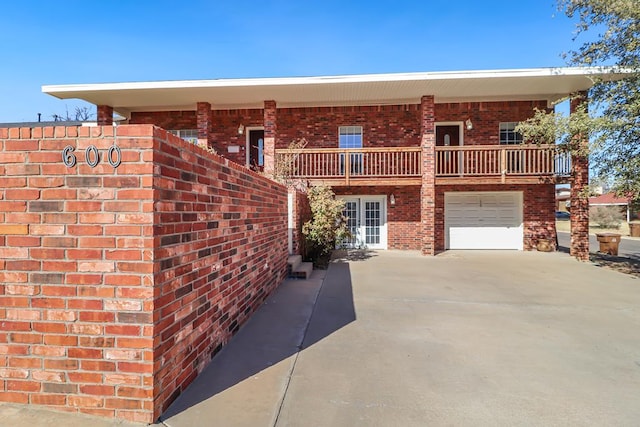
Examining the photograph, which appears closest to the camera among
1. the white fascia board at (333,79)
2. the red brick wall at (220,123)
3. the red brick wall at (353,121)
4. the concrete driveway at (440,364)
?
the concrete driveway at (440,364)

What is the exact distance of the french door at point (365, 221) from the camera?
11.7 m

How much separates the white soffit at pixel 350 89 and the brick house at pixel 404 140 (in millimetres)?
33

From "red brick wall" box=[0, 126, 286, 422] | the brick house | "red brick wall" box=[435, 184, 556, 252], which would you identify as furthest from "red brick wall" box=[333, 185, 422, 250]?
"red brick wall" box=[0, 126, 286, 422]

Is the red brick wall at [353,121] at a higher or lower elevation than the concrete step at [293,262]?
higher

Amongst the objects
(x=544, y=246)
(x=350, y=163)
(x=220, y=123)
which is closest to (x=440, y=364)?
(x=350, y=163)

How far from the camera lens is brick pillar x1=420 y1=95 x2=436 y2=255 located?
9969 millimetres

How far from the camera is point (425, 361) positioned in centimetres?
309

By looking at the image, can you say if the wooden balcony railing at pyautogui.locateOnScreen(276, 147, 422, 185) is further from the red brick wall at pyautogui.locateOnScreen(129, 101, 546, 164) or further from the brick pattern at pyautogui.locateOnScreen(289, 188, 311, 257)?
the brick pattern at pyautogui.locateOnScreen(289, 188, 311, 257)

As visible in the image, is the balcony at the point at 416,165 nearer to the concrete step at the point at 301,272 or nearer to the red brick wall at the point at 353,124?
the red brick wall at the point at 353,124

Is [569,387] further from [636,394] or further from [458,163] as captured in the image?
[458,163]

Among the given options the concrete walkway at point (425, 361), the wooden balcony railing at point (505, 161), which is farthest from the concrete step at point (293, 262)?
the wooden balcony railing at point (505, 161)

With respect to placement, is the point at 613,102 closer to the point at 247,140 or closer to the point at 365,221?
the point at 365,221

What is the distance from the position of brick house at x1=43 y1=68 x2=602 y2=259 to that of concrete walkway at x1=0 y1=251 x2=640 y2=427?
5.11 m

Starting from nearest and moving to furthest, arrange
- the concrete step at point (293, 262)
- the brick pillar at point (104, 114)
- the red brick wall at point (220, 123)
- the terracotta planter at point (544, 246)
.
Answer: the concrete step at point (293, 262) → the brick pillar at point (104, 114) → the terracotta planter at point (544, 246) → the red brick wall at point (220, 123)
